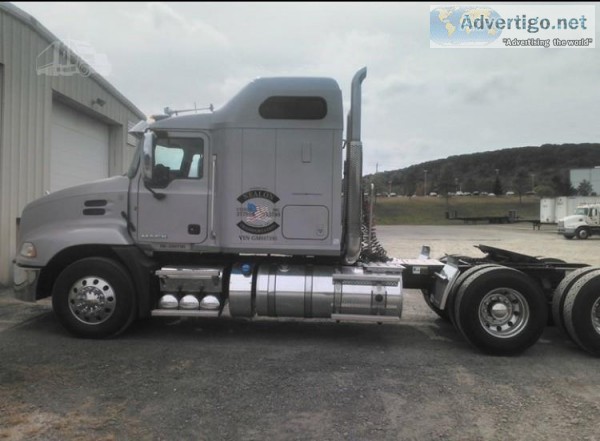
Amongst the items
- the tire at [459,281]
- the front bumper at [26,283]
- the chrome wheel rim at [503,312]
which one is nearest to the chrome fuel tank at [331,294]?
the tire at [459,281]

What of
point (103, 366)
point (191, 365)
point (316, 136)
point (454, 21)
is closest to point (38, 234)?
point (103, 366)

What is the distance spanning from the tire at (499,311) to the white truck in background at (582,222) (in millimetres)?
2766

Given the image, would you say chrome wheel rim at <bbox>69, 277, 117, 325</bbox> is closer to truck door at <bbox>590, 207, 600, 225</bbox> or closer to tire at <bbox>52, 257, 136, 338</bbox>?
tire at <bbox>52, 257, 136, 338</bbox>

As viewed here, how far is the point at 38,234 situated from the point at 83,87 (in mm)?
6584

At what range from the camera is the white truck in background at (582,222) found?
305 inches

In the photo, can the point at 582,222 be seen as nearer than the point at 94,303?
No

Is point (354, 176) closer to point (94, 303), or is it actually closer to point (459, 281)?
point (459, 281)

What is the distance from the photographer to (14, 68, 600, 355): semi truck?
5.73 meters

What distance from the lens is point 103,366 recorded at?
4.87 meters

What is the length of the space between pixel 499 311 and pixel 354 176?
7.59ft

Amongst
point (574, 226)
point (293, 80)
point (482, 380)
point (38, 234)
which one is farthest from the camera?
point (574, 226)

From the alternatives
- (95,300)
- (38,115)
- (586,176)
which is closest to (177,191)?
(95,300)

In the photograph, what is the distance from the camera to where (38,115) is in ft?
32.0

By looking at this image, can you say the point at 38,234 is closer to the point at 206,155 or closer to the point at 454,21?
the point at 206,155
